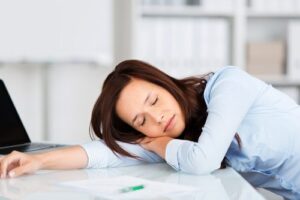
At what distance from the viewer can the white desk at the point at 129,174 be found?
3.52ft

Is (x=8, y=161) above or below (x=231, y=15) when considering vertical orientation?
below

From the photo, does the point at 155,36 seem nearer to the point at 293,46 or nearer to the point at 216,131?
the point at 293,46

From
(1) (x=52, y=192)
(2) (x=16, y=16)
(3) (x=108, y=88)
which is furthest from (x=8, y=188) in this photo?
(2) (x=16, y=16)

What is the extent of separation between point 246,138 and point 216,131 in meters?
0.18

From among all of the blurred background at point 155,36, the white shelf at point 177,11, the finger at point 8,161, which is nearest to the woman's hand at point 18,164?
the finger at point 8,161

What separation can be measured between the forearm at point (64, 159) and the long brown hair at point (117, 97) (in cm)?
10

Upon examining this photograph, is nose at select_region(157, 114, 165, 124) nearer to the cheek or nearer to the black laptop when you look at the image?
the cheek

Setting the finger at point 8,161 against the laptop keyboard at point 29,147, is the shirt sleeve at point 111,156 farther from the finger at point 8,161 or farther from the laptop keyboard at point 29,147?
the laptop keyboard at point 29,147

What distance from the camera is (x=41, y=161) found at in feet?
4.51

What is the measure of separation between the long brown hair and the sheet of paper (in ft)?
0.87

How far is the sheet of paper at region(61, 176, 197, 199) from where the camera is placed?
107 centimetres

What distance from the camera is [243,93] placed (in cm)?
143

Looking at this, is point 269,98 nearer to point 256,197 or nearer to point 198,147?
point 198,147

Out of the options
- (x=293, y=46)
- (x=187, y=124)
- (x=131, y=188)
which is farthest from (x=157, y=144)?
(x=293, y=46)
